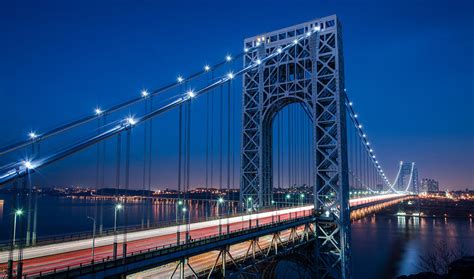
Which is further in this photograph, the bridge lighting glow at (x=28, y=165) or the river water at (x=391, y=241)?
the river water at (x=391, y=241)

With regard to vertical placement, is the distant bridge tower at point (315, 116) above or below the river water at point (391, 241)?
above

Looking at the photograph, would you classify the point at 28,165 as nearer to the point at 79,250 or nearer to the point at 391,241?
the point at 79,250

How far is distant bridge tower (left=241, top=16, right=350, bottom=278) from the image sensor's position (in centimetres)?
3472

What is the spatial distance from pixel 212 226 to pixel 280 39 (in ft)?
72.2

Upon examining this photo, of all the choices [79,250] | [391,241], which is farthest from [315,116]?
[391,241]

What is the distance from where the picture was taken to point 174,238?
22703 mm

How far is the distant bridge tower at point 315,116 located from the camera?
1367 inches

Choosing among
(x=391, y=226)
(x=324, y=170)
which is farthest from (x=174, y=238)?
(x=391, y=226)

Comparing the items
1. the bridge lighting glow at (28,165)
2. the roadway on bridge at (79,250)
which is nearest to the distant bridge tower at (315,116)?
the roadway on bridge at (79,250)

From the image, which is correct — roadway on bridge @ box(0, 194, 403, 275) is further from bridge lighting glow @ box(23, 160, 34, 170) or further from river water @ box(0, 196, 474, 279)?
river water @ box(0, 196, 474, 279)

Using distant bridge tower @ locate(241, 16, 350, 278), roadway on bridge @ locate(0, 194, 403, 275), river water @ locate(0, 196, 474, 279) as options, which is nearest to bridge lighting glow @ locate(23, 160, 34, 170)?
roadway on bridge @ locate(0, 194, 403, 275)

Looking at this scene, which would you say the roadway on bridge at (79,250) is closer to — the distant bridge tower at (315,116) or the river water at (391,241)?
the distant bridge tower at (315,116)

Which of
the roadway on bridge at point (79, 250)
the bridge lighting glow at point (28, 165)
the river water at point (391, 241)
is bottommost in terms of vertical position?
the river water at point (391, 241)

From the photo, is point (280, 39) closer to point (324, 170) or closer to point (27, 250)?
point (324, 170)
